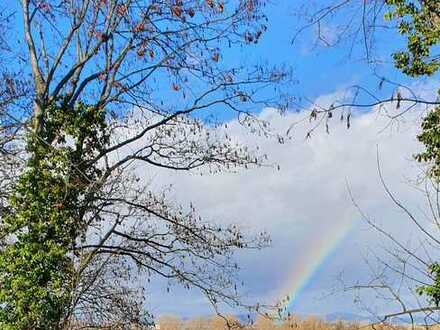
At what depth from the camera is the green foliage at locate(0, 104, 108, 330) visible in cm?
1201

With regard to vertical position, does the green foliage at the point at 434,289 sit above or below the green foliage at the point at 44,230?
below

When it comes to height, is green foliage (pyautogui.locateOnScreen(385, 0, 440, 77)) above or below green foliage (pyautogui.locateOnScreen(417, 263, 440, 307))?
above

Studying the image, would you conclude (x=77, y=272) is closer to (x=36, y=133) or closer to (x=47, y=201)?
(x=47, y=201)

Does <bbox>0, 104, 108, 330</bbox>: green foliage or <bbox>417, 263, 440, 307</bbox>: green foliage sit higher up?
<bbox>0, 104, 108, 330</bbox>: green foliage

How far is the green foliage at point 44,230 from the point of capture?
12008 mm

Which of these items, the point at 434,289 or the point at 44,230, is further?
the point at 44,230

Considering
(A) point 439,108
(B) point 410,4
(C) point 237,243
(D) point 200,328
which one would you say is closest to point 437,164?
(A) point 439,108

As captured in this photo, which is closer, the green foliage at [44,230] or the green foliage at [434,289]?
the green foliage at [434,289]

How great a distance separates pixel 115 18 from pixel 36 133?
3.04 metres

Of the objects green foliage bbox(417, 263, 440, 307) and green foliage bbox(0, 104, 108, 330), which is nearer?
green foliage bbox(417, 263, 440, 307)

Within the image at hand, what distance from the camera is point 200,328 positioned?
33781mm

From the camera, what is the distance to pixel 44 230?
1269 cm

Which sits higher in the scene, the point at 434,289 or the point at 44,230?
the point at 44,230

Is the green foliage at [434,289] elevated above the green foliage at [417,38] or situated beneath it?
situated beneath
